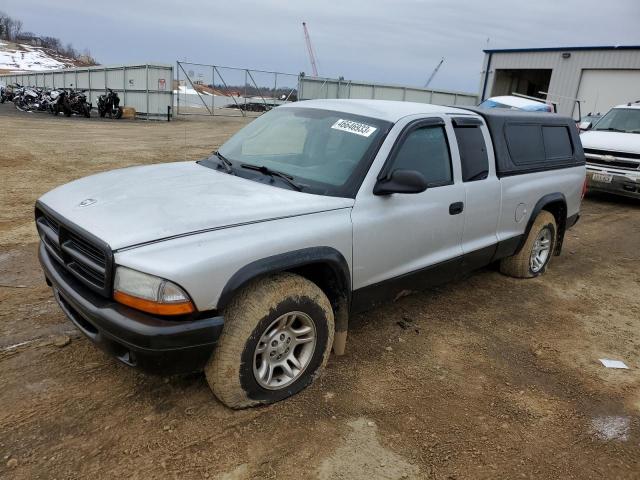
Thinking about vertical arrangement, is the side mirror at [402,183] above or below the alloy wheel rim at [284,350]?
above

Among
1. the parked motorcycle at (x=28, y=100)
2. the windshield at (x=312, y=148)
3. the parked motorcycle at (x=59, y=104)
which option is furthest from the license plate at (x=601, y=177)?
the parked motorcycle at (x=28, y=100)

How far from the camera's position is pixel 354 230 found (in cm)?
311

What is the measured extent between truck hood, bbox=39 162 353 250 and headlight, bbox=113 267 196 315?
164mm

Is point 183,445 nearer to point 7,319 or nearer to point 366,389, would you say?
point 366,389

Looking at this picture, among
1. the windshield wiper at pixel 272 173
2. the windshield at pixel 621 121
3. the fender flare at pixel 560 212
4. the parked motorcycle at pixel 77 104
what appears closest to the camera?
the windshield wiper at pixel 272 173

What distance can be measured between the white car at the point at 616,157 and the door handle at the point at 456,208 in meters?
7.32

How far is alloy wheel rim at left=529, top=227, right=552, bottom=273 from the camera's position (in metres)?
5.38

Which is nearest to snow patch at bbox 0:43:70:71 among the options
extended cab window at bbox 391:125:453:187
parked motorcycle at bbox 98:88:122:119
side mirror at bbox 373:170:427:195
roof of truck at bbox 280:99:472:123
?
parked motorcycle at bbox 98:88:122:119

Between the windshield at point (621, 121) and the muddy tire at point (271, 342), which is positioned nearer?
the muddy tire at point (271, 342)

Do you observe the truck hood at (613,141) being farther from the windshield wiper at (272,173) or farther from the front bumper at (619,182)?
the windshield wiper at (272,173)

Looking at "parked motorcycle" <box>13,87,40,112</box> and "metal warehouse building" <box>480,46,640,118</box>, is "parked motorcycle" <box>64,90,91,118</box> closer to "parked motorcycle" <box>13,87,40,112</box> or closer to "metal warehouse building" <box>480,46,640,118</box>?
"parked motorcycle" <box>13,87,40,112</box>

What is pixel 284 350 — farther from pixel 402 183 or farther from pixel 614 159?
pixel 614 159

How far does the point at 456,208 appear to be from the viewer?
3893mm

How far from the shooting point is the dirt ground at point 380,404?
8.38 feet
